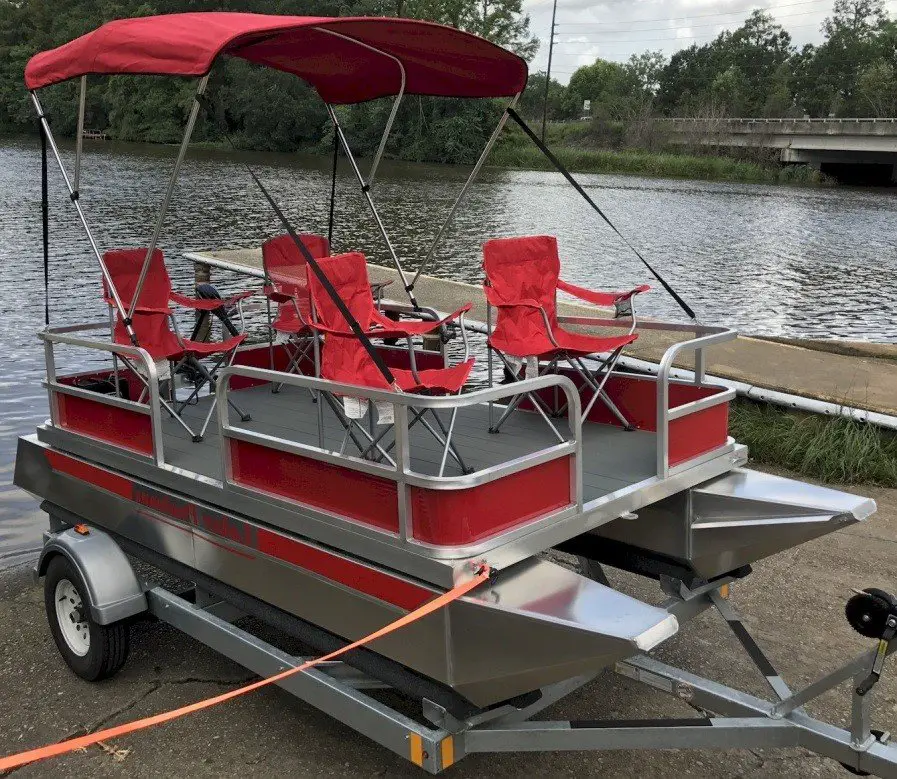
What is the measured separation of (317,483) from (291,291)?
114 inches

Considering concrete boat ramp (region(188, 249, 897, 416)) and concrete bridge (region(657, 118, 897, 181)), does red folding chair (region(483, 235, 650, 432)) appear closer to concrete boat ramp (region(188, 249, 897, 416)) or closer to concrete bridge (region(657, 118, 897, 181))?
concrete boat ramp (region(188, 249, 897, 416))

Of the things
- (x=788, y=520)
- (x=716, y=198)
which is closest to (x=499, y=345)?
(x=788, y=520)

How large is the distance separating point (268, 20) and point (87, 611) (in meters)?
2.70

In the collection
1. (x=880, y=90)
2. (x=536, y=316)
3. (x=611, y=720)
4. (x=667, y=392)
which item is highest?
(x=880, y=90)

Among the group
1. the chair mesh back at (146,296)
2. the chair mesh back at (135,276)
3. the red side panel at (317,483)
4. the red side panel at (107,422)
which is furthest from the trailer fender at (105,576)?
the chair mesh back at (135,276)

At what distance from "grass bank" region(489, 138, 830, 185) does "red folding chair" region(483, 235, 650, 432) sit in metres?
47.7

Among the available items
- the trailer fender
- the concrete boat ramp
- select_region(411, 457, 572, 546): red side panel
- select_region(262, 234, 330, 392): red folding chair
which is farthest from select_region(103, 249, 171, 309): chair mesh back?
the concrete boat ramp

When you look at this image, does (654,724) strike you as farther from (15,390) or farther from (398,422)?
(15,390)

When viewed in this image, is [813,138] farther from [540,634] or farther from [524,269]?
[540,634]

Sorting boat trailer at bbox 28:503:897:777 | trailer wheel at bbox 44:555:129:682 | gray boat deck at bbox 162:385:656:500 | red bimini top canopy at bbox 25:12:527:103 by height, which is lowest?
trailer wheel at bbox 44:555:129:682

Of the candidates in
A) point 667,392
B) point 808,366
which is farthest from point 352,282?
point 808,366

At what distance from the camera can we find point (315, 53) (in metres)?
5.12

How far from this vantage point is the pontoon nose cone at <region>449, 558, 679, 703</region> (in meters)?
2.79

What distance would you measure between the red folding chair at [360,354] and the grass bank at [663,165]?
1914 inches
